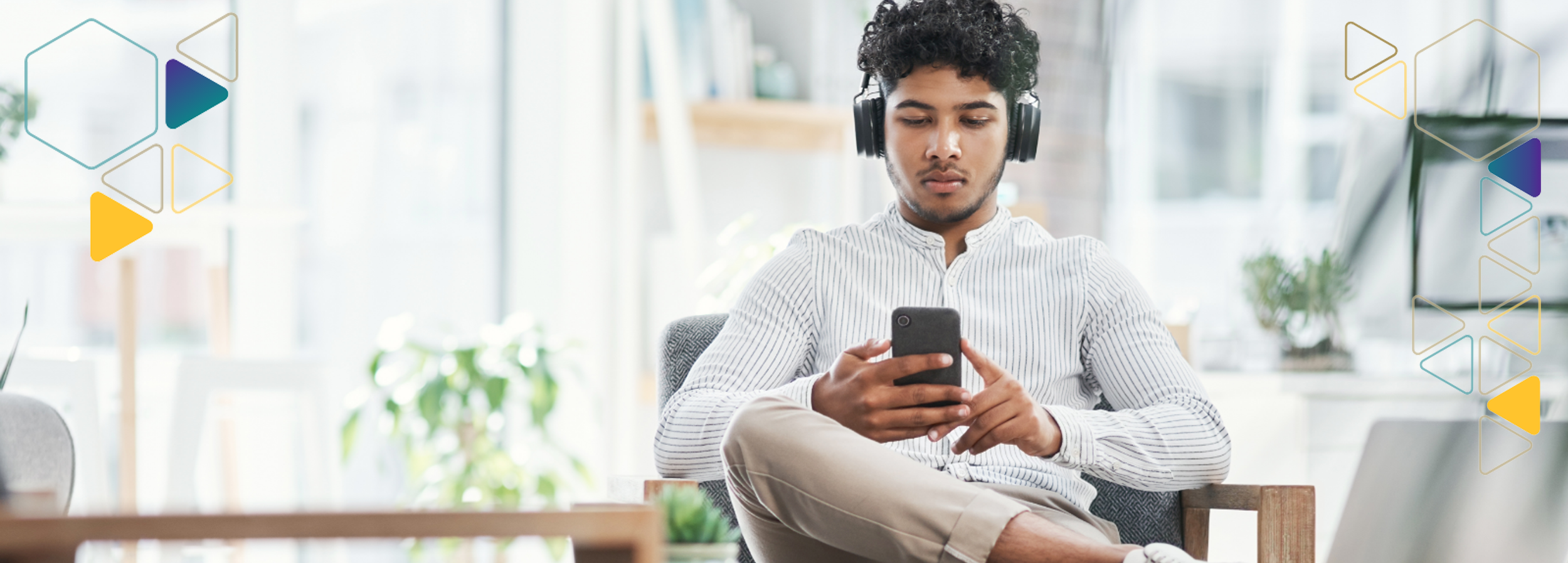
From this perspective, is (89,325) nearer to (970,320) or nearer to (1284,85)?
(970,320)

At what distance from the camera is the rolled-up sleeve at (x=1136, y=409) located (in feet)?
4.36

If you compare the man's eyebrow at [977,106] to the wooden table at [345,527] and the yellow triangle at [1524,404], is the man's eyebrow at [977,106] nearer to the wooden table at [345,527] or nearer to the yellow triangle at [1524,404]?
the wooden table at [345,527]

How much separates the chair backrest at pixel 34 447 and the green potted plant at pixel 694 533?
2.20 feet

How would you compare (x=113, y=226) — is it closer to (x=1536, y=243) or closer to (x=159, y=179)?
(x=159, y=179)

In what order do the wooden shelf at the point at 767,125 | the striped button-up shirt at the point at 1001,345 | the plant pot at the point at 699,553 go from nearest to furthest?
1. the plant pot at the point at 699,553
2. the striped button-up shirt at the point at 1001,345
3. the wooden shelf at the point at 767,125

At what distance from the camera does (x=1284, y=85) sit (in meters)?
3.04

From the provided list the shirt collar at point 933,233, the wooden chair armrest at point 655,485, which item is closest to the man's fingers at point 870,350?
the wooden chair armrest at point 655,485

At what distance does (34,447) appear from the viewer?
119cm

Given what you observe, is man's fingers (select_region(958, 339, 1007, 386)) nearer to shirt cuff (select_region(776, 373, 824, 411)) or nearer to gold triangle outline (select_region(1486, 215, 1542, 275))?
shirt cuff (select_region(776, 373, 824, 411))

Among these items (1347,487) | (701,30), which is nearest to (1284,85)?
(1347,487)

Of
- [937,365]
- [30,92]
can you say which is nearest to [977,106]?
[937,365]

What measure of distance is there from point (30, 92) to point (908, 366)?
208 cm

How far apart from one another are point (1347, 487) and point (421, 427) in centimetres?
212

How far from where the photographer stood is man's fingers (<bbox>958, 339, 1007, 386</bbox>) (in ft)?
4.20
